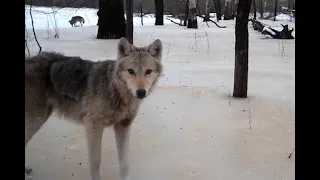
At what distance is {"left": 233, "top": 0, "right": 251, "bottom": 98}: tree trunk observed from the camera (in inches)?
248

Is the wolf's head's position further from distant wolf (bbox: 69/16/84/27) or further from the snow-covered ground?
distant wolf (bbox: 69/16/84/27)

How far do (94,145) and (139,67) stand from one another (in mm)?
831

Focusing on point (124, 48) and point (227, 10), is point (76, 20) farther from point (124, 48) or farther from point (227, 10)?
point (124, 48)

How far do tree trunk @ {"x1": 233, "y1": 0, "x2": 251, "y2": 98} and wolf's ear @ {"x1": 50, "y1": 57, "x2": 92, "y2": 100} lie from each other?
10.7 ft


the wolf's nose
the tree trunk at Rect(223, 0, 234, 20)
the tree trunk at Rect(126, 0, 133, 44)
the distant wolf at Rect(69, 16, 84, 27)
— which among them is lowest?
the wolf's nose

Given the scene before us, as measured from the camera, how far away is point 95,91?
12.0ft

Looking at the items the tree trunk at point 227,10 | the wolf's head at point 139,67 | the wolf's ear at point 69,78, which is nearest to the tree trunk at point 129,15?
the wolf's ear at point 69,78

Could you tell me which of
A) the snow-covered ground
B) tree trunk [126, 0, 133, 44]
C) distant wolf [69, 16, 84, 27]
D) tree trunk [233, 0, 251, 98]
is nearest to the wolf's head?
the snow-covered ground

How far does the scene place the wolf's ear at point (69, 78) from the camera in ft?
12.2

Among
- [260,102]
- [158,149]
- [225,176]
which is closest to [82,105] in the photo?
[158,149]

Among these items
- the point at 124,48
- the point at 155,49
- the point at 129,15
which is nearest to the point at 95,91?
the point at 124,48

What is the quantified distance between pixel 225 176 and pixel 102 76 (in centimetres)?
154
